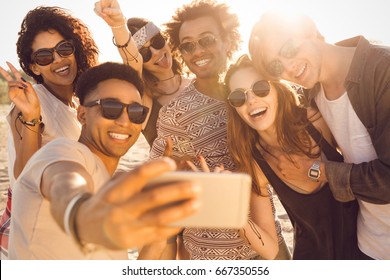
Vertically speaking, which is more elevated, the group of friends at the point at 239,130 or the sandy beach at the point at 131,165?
the group of friends at the point at 239,130

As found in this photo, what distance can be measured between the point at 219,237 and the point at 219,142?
0.67m

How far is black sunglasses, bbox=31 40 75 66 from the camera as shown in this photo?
3.17m

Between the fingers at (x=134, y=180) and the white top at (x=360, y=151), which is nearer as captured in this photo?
the fingers at (x=134, y=180)

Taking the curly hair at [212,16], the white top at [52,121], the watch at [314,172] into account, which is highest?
the curly hair at [212,16]

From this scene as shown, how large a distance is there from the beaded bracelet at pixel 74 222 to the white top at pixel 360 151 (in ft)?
5.39

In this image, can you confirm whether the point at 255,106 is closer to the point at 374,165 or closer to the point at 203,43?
the point at 374,165

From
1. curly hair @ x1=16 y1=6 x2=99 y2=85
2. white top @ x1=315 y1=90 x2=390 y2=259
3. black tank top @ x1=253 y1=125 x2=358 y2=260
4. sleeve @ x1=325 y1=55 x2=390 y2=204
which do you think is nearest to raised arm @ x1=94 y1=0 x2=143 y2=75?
curly hair @ x1=16 y1=6 x2=99 y2=85

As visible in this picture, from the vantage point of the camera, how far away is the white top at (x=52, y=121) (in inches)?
118

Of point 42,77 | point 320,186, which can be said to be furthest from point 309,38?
point 42,77

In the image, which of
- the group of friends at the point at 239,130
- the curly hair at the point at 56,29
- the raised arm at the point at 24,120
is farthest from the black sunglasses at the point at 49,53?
the raised arm at the point at 24,120

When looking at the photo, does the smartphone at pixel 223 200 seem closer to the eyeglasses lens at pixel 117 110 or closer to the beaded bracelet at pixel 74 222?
the beaded bracelet at pixel 74 222

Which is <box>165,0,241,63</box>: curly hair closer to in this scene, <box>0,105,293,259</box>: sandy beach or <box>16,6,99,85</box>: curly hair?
<box>16,6,99,85</box>: curly hair

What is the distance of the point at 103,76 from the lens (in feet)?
7.68

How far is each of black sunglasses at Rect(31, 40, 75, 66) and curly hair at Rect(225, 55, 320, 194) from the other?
139 cm
